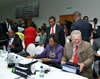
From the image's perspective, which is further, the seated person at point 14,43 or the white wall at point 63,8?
the white wall at point 63,8

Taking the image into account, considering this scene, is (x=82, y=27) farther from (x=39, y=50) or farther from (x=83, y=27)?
(x=39, y=50)

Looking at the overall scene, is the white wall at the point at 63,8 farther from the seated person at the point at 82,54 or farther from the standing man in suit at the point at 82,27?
the seated person at the point at 82,54

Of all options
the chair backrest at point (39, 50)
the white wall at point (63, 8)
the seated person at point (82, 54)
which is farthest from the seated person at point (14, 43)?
the white wall at point (63, 8)

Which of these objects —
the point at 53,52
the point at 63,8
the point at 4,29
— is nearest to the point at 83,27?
the point at 53,52

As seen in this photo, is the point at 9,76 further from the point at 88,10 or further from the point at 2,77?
the point at 88,10

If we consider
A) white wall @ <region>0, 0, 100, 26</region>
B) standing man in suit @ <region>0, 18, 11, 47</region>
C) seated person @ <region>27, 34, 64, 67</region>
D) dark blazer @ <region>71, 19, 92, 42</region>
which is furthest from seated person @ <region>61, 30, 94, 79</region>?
white wall @ <region>0, 0, 100, 26</region>

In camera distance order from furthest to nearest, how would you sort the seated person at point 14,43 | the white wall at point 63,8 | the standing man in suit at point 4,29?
the white wall at point 63,8 < the standing man in suit at point 4,29 < the seated person at point 14,43

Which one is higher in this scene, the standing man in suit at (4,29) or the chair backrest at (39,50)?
the standing man in suit at (4,29)

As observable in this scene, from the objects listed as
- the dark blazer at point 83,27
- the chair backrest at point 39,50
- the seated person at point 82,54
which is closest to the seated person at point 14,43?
the chair backrest at point 39,50

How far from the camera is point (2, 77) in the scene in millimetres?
1481

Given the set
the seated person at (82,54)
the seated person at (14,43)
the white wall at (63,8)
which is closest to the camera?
the seated person at (82,54)

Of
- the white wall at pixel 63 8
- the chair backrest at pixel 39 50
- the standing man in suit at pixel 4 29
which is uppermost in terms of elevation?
the white wall at pixel 63 8

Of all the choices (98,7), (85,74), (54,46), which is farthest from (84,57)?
(98,7)

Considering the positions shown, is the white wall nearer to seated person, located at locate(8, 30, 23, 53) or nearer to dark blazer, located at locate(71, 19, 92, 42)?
dark blazer, located at locate(71, 19, 92, 42)
